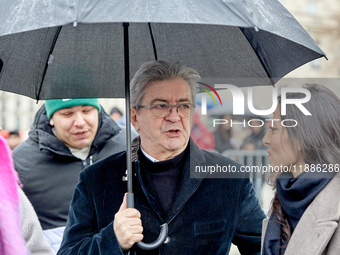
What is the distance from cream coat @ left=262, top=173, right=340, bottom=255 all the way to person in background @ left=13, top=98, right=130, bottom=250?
2101 mm

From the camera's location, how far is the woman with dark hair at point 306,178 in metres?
2.43

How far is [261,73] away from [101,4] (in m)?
1.52

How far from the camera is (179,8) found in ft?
6.68

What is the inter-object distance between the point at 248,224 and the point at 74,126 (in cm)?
180

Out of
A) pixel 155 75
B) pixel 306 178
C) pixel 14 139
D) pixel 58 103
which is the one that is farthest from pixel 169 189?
pixel 14 139

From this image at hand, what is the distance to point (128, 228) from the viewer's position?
7.99 ft

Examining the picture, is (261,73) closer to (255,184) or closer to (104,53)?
(104,53)

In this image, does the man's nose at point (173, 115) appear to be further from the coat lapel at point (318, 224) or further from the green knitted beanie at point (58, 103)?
the green knitted beanie at point (58, 103)

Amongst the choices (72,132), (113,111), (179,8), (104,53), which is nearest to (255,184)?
(113,111)

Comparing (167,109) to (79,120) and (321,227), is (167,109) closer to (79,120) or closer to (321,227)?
(321,227)

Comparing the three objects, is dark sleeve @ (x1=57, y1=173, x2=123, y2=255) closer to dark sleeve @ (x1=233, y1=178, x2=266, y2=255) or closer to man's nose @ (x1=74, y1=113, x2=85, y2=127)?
dark sleeve @ (x1=233, y1=178, x2=266, y2=255)

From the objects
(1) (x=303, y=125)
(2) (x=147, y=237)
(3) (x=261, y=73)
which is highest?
(3) (x=261, y=73)

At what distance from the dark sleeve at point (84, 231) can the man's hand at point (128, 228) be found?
0.07m

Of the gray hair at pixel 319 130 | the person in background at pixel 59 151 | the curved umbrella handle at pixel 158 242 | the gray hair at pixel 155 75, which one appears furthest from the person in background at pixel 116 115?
the gray hair at pixel 319 130
